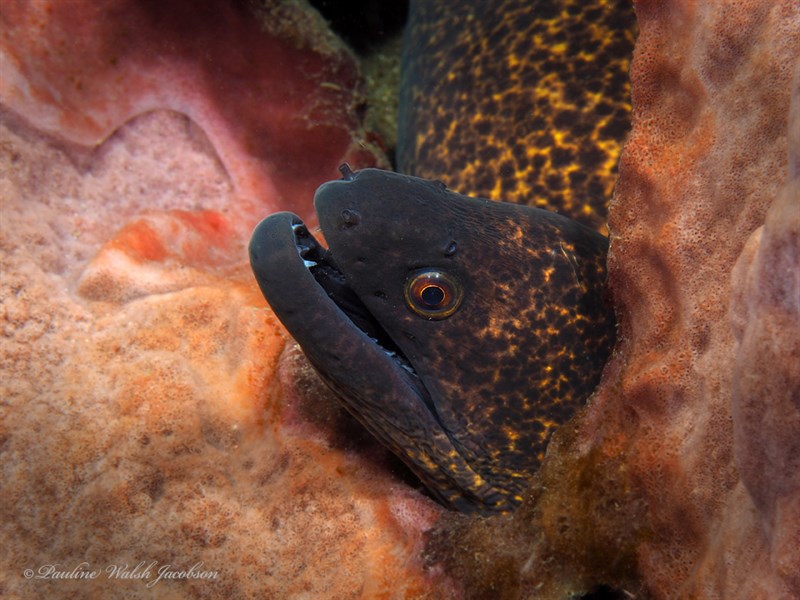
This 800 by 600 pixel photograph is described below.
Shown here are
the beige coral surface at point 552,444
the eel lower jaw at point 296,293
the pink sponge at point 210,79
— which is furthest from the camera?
the pink sponge at point 210,79

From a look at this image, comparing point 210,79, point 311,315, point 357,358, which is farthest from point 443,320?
point 210,79

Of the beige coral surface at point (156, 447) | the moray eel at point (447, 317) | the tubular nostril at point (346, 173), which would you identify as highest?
the tubular nostril at point (346, 173)

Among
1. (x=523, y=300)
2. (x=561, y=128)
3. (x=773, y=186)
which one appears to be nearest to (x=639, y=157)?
(x=773, y=186)

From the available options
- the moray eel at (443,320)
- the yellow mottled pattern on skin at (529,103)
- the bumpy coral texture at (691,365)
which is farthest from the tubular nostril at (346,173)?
the yellow mottled pattern on skin at (529,103)

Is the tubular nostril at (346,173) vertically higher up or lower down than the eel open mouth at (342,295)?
higher up

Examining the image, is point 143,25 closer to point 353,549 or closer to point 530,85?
point 530,85

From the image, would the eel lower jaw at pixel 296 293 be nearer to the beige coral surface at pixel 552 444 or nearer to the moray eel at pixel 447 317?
the moray eel at pixel 447 317

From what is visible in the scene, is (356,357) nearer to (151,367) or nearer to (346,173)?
(346,173)
